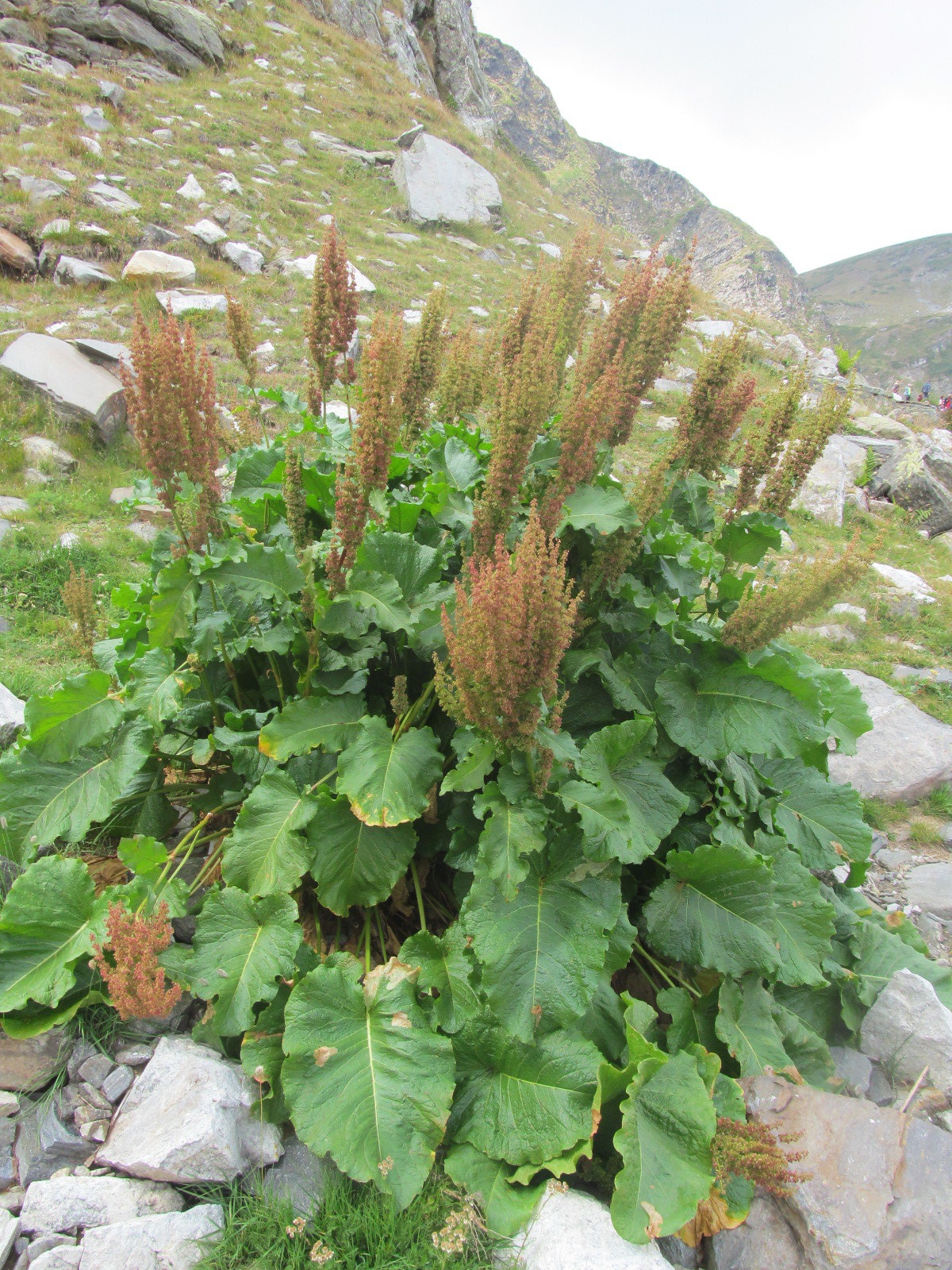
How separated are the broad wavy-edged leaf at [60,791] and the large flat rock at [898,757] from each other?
4.41 meters

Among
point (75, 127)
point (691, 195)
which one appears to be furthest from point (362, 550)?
point (691, 195)

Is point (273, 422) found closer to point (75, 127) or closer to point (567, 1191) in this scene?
point (567, 1191)

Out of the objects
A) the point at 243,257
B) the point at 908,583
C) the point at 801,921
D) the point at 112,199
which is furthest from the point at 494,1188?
the point at 112,199

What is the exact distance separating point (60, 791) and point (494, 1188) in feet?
6.84

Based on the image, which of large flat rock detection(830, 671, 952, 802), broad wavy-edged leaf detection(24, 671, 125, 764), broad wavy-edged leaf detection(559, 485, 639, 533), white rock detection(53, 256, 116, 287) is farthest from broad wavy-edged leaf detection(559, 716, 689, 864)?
white rock detection(53, 256, 116, 287)

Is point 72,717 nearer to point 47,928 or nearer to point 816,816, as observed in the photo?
point 47,928

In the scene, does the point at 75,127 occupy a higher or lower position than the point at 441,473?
higher

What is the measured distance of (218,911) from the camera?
240 cm

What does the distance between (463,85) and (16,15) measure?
711 inches

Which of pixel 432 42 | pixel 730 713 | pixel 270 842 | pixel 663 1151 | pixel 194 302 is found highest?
pixel 432 42

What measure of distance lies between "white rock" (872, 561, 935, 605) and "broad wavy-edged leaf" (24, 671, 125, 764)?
27.5 feet

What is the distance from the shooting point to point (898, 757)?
17.1 ft

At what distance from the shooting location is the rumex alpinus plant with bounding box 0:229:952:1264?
217cm

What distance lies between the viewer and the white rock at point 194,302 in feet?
29.5
